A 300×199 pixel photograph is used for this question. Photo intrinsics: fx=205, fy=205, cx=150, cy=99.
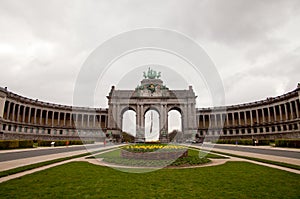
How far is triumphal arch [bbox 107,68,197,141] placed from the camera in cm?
8688

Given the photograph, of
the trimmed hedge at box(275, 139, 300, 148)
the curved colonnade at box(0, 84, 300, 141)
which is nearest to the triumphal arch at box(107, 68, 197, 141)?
the curved colonnade at box(0, 84, 300, 141)

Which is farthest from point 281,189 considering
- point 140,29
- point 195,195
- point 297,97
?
point 297,97

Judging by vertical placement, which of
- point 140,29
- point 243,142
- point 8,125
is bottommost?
point 243,142

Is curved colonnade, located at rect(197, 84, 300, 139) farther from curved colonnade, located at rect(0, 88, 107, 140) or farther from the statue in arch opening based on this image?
curved colonnade, located at rect(0, 88, 107, 140)

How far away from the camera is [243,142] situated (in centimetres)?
4941

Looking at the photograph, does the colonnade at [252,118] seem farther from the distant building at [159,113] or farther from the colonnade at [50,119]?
the colonnade at [50,119]

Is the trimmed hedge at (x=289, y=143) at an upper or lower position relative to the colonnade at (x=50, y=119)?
lower

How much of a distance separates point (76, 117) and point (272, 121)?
7508cm

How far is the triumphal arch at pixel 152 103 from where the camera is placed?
86.9 meters

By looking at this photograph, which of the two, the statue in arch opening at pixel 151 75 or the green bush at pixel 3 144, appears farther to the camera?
the statue in arch opening at pixel 151 75

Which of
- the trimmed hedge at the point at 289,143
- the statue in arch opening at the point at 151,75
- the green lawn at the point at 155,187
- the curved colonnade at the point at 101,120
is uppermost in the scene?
the statue in arch opening at the point at 151,75

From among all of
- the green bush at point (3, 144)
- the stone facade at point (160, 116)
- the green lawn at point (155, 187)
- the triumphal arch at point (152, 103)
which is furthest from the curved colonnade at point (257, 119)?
the green bush at point (3, 144)

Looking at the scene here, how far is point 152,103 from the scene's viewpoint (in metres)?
89.2

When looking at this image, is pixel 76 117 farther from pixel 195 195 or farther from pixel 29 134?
pixel 195 195
